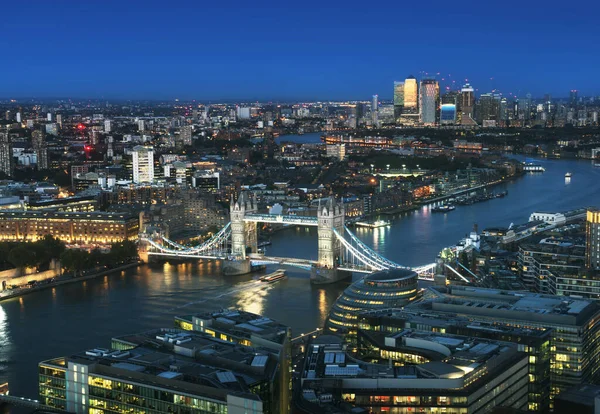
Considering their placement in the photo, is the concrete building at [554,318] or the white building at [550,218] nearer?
the concrete building at [554,318]

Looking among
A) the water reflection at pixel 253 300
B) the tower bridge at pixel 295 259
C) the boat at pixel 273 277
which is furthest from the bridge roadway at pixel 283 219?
the water reflection at pixel 253 300

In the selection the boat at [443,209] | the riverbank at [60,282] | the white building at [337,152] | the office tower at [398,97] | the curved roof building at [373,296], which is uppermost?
the office tower at [398,97]

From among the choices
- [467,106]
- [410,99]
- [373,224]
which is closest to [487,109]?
[467,106]

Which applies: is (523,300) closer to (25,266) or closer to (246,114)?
(25,266)

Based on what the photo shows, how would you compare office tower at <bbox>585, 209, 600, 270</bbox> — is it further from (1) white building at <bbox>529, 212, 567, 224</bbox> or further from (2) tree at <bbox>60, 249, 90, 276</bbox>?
(2) tree at <bbox>60, 249, 90, 276</bbox>

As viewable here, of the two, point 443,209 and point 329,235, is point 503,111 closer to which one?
point 443,209

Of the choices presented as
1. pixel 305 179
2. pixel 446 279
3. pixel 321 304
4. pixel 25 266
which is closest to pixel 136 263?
pixel 25 266

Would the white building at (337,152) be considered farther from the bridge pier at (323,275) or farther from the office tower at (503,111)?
the office tower at (503,111)

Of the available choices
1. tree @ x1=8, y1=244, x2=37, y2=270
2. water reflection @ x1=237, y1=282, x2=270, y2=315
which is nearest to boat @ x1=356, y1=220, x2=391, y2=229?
water reflection @ x1=237, y1=282, x2=270, y2=315
